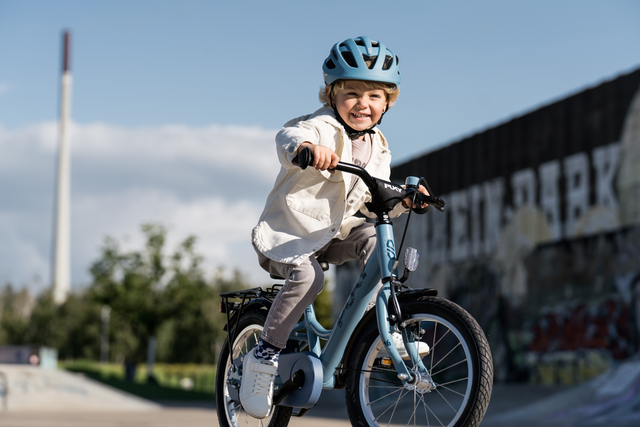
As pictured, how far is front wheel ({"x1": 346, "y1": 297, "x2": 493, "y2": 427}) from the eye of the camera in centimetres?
292

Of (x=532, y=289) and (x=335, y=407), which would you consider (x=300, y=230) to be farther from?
(x=335, y=407)

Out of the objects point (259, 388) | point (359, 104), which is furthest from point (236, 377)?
point (359, 104)

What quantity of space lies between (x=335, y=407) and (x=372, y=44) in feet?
82.3

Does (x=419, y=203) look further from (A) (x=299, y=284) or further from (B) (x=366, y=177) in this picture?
(A) (x=299, y=284)

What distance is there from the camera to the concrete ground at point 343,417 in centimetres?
1588

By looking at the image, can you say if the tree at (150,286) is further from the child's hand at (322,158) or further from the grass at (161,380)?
the child's hand at (322,158)

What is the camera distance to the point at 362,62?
3.45m

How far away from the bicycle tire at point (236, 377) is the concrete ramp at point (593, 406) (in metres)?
12.9

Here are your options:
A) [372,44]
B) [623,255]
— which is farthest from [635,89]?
[372,44]

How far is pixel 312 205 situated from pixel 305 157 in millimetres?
460

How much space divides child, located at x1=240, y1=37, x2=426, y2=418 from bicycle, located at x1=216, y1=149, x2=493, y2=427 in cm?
12

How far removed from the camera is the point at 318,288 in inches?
141

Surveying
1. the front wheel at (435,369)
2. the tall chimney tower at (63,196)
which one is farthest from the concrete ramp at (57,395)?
the tall chimney tower at (63,196)

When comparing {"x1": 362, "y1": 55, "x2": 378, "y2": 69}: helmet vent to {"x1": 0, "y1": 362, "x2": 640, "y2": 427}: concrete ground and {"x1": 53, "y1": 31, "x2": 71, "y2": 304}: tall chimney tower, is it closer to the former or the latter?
{"x1": 0, "y1": 362, "x2": 640, "y2": 427}: concrete ground
